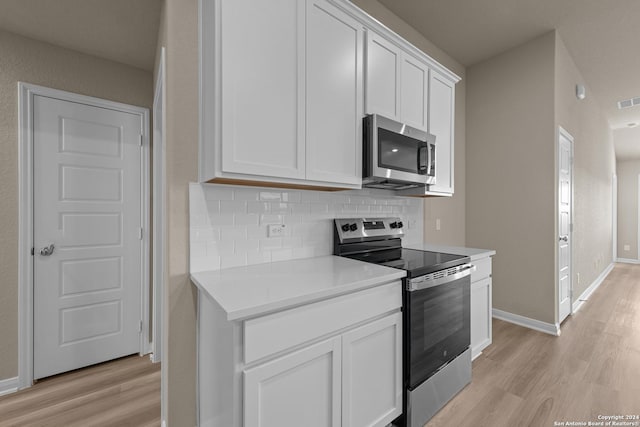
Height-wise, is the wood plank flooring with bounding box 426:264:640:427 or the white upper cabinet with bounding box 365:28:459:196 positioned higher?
the white upper cabinet with bounding box 365:28:459:196

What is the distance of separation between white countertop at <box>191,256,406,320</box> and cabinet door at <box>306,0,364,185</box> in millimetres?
522

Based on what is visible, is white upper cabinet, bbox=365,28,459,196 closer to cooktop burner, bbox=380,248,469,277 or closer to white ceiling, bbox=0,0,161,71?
cooktop burner, bbox=380,248,469,277

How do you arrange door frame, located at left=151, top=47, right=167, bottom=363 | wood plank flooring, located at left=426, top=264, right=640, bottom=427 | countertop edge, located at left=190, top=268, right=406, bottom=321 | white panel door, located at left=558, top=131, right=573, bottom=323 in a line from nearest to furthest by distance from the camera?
1. countertop edge, located at left=190, top=268, right=406, bottom=321
2. wood plank flooring, located at left=426, top=264, right=640, bottom=427
3. door frame, located at left=151, top=47, right=167, bottom=363
4. white panel door, located at left=558, top=131, right=573, bottom=323

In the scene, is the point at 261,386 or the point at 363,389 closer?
the point at 261,386

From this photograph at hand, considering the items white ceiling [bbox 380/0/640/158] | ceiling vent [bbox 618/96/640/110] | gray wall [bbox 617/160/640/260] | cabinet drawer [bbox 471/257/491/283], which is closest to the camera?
cabinet drawer [bbox 471/257/491/283]

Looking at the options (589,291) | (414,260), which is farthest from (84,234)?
(589,291)

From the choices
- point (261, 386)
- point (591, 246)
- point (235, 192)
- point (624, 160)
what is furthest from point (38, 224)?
point (624, 160)

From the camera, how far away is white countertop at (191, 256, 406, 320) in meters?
1.07

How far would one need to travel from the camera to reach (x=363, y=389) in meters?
1.42

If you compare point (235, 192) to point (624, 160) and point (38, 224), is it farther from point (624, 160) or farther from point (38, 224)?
point (624, 160)

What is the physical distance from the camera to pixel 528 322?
307 centimetres

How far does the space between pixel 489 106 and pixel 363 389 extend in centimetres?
340

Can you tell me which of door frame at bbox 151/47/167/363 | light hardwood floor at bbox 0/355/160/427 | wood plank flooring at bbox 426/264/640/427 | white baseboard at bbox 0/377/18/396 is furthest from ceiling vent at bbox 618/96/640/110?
white baseboard at bbox 0/377/18/396

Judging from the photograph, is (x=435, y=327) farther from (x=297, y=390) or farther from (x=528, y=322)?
(x=528, y=322)
